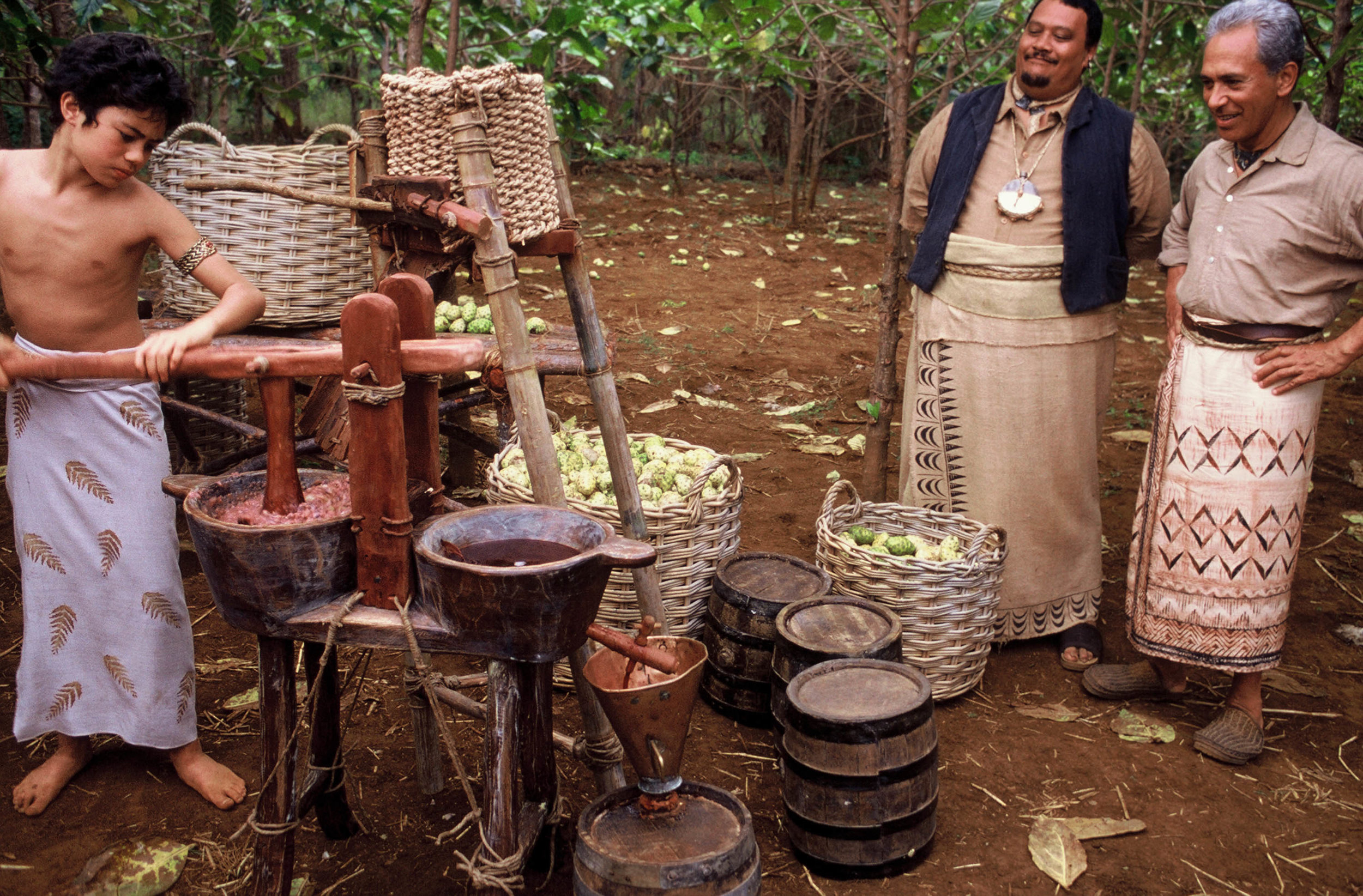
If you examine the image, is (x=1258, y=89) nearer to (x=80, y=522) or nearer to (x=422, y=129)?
(x=422, y=129)

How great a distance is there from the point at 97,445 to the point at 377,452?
117 cm

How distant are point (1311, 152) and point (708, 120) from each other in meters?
15.7

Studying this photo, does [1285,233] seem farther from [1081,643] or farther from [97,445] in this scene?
[97,445]

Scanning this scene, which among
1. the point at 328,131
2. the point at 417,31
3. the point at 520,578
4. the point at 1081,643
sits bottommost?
the point at 1081,643

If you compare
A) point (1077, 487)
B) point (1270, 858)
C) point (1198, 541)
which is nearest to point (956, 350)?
point (1077, 487)

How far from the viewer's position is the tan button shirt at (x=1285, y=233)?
2.71 metres

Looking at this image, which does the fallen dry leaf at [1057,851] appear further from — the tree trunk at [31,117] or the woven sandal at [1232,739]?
the tree trunk at [31,117]

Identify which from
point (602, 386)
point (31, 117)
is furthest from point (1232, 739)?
point (31, 117)

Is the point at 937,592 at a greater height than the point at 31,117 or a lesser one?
lesser

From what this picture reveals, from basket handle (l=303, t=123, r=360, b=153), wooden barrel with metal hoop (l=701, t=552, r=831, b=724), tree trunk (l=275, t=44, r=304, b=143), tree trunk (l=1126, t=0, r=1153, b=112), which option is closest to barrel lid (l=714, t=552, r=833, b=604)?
wooden barrel with metal hoop (l=701, t=552, r=831, b=724)

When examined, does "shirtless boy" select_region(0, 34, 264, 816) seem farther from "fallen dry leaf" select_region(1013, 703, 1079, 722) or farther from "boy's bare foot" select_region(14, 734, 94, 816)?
"fallen dry leaf" select_region(1013, 703, 1079, 722)

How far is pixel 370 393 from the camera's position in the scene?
5.96 feet

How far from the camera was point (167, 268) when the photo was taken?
3.92 meters

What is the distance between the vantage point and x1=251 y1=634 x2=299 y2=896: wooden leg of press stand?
2.07 m
